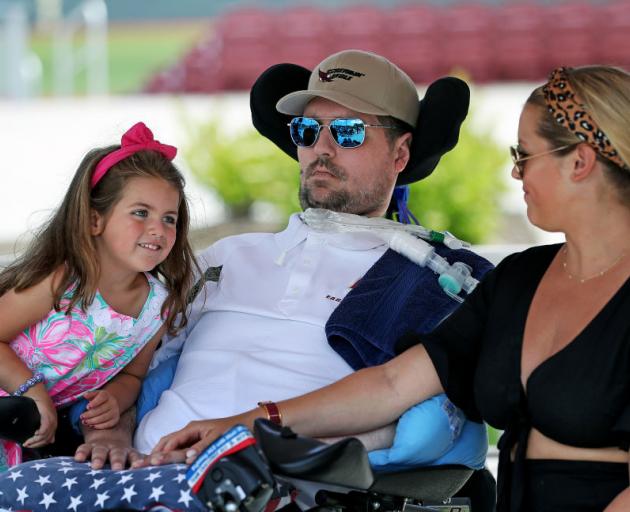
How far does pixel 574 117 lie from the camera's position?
6.77 feet

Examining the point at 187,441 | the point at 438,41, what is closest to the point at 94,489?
the point at 187,441

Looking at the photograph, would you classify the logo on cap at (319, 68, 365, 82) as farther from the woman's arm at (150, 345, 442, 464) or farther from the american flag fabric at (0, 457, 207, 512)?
the american flag fabric at (0, 457, 207, 512)

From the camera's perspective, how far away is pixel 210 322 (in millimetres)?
2812

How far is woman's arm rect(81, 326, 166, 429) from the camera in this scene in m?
2.55

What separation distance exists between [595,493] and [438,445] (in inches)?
14.8

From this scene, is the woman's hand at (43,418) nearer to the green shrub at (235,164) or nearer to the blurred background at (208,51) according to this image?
the green shrub at (235,164)

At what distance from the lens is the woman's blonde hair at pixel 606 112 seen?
2025mm

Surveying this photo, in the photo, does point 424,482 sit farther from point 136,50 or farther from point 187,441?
point 136,50

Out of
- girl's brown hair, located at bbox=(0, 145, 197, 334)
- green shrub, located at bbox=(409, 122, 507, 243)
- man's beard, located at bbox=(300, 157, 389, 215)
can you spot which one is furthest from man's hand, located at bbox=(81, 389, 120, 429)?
green shrub, located at bbox=(409, 122, 507, 243)

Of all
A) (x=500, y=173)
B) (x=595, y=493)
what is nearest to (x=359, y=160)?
(x=595, y=493)

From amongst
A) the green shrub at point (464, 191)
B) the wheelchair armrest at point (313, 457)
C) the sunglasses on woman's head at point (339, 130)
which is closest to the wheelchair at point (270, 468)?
the wheelchair armrest at point (313, 457)

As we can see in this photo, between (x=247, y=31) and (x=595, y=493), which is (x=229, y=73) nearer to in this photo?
(x=247, y=31)

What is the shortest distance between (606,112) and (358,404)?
82cm

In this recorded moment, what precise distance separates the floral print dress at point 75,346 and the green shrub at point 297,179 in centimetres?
524
